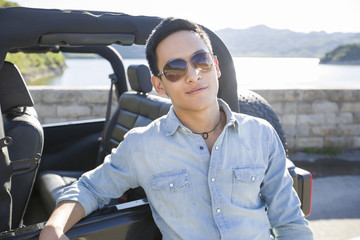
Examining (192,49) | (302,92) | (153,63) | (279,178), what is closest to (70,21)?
(153,63)

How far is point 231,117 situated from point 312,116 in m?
4.37

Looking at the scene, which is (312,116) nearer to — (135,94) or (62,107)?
(135,94)

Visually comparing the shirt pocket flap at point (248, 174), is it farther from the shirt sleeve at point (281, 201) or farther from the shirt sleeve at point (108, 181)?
the shirt sleeve at point (108, 181)

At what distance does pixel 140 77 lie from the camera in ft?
9.86

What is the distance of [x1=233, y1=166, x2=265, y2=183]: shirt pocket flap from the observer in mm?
1281

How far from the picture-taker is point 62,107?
4719 millimetres

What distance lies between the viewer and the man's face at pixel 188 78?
1323 millimetres

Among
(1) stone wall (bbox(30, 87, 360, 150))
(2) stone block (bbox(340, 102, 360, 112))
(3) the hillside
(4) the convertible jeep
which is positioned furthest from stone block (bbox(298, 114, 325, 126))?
(3) the hillside

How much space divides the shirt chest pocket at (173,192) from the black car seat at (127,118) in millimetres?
1039

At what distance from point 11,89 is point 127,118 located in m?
1.21

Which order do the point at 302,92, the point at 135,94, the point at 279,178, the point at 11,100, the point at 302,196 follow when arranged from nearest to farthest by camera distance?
the point at 279,178 → the point at 302,196 → the point at 11,100 → the point at 135,94 → the point at 302,92

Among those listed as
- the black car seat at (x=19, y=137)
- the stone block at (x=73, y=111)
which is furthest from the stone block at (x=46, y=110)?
the black car seat at (x=19, y=137)

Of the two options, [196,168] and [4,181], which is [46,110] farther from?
[196,168]

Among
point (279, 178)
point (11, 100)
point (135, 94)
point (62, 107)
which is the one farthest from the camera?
point (62, 107)
